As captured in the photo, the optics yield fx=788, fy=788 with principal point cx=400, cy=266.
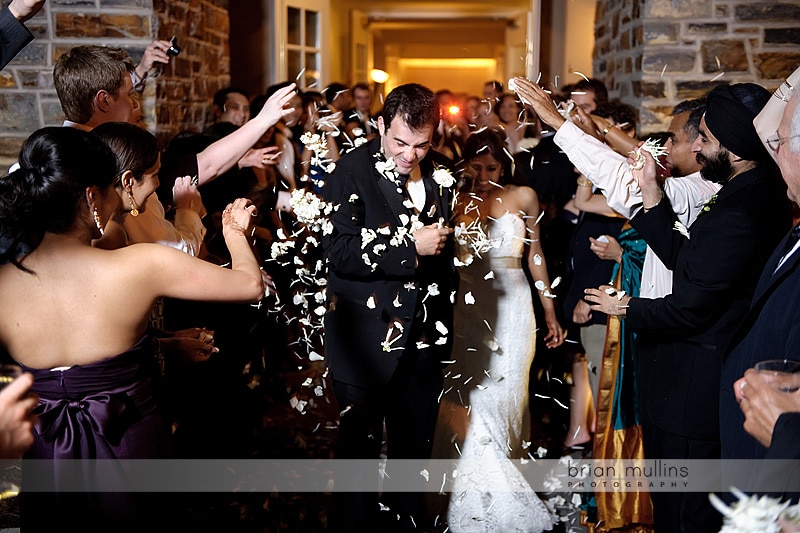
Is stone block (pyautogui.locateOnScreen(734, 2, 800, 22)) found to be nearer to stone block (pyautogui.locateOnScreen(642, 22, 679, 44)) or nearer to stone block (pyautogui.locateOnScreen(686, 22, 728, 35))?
stone block (pyautogui.locateOnScreen(686, 22, 728, 35))

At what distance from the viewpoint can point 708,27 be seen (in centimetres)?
448

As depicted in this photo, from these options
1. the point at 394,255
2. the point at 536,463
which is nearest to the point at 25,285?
the point at 394,255

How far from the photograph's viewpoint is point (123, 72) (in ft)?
9.58

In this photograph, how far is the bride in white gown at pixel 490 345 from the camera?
11.1 feet

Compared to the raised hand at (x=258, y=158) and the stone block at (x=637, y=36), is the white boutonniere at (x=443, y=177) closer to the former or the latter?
the raised hand at (x=258, y=158)

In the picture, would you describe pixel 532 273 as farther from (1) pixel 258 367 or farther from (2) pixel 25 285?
(2) pixel 25 285

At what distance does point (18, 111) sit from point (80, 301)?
9.70ft

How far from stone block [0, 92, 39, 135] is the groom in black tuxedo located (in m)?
2.30

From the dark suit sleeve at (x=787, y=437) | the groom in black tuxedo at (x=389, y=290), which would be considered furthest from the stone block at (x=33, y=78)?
the dark suit sleeve at (x=787, y=437)

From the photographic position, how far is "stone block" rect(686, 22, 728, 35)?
14.7ft

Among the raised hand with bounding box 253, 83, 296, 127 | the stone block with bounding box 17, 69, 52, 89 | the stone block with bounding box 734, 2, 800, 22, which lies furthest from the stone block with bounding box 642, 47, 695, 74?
the stone block with bounding box 17, 69, 52, 89

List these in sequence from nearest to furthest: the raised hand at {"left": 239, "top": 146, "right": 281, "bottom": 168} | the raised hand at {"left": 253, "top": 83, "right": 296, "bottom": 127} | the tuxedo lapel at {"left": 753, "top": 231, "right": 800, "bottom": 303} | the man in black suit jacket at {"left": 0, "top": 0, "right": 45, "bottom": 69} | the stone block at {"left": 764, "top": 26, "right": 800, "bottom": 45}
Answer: the tuxedo lapel at {"left": 753, "top": 231, "right": 800, "bottom": 303}
the man in black suit jacket at {"left": 0, "top": 0, "right": 45, "bottom": 69}
the raised hand at {"left": 253, "top": 83, "right": 296, "bottom": 127}
the raised hand at {"left": 239, "top": 146, "right": 281, "bottom": 168}
the stone block at {"left": 764, "top": 26, "right": 800, "bottom": 45}

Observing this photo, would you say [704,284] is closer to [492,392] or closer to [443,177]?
[443,177]

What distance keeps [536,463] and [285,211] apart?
1898mm
